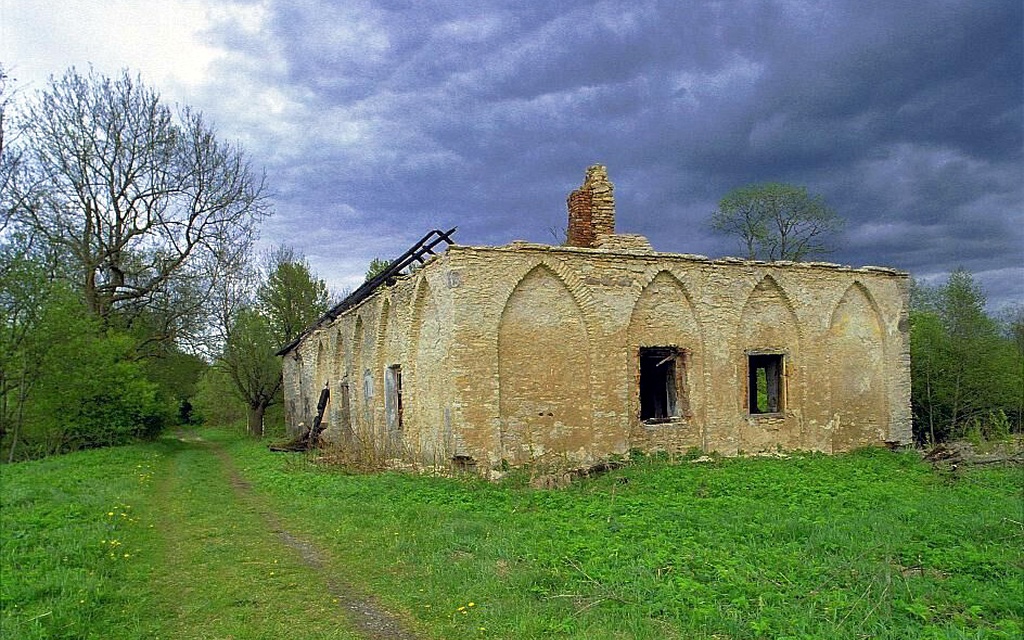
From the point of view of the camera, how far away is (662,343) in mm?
14578

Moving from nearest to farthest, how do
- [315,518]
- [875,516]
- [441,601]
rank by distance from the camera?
1. [441,601]
2. [875,516]
3. [315,518]

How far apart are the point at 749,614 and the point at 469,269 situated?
8.69m

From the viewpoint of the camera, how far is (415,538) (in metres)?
7.78

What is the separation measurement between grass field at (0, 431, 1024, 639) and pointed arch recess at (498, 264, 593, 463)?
150 centimetres

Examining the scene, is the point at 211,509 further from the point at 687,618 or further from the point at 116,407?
the point at 116,407

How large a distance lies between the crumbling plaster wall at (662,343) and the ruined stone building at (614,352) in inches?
1.2

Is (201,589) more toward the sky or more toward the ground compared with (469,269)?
more toward the ground

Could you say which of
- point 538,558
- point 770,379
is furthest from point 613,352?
point 538,558

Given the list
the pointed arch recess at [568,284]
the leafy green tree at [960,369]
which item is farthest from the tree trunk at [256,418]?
the leafy green tree at [960,369]

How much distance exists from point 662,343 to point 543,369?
9.90ft

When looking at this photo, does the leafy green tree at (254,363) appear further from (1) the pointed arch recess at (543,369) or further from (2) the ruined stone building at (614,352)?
(1) the pointed arch recess at (543,369)

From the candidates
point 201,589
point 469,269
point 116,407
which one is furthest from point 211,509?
point 116,407

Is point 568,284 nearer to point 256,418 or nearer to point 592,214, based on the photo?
point 592,214

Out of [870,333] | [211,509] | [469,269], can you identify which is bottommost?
[211,509]
